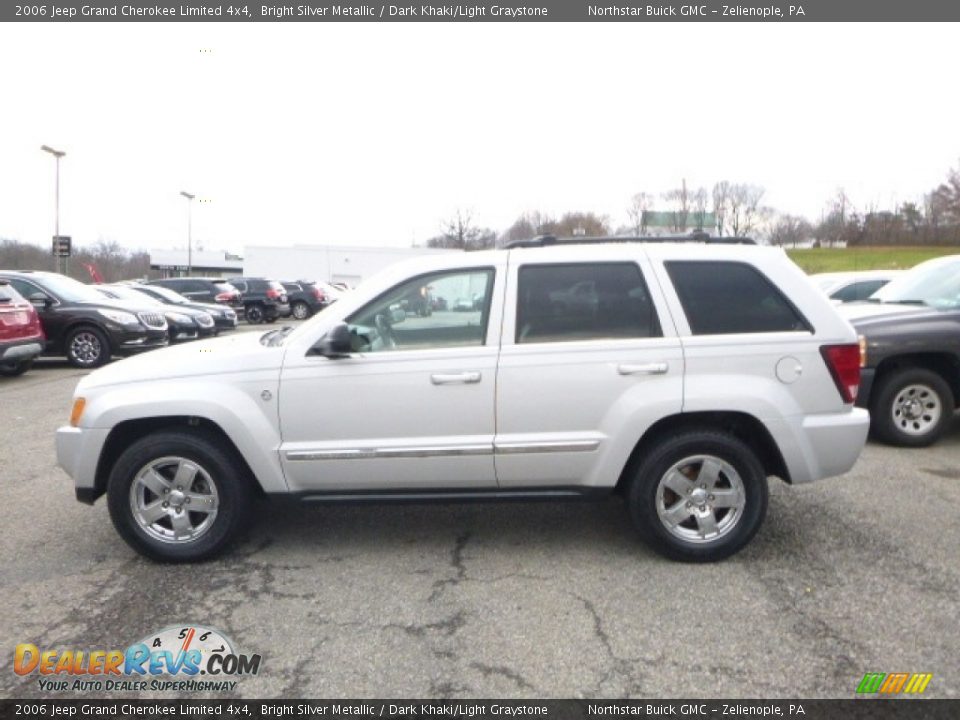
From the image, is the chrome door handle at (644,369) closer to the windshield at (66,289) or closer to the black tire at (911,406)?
the black tire at (911,406)

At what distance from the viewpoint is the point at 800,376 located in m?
4.05

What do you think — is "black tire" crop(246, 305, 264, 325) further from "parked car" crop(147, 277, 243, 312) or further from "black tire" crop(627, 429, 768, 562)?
"black tire" crop(627, 429, 768, 562)

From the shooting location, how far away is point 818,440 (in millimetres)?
4059

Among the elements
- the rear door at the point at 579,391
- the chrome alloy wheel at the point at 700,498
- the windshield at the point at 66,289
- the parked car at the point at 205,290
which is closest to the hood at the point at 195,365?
the rear door at the point at 579,391

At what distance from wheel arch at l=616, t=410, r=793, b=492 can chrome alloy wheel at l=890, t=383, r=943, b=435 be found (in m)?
3.28

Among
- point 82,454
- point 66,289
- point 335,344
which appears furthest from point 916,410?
point 66,289

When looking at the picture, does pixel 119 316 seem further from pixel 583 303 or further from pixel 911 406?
pixel 911 406

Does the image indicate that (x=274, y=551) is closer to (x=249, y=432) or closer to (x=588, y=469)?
(x=249, y=432)

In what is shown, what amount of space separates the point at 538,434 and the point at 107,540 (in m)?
2.84

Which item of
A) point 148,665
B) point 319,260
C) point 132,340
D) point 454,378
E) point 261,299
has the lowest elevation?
point 148,665

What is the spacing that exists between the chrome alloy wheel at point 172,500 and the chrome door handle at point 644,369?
7.85ft

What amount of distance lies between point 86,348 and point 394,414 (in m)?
11.2

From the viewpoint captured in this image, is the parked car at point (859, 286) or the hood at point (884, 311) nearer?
the hood at point (884, 311)

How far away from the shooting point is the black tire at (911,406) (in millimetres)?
6672
